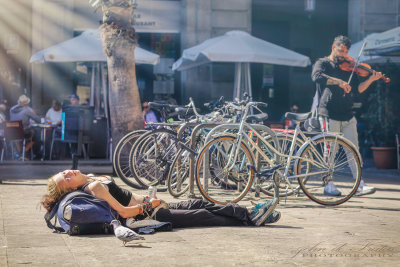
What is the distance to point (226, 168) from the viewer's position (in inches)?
268

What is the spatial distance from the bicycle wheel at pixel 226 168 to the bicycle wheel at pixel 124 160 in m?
1.45

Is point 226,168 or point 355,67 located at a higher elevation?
point 355,67

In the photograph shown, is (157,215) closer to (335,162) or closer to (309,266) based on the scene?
(309,266)

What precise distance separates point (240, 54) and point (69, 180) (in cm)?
864

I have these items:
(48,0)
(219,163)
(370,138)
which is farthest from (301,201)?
(48,0)

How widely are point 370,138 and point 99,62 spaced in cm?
639

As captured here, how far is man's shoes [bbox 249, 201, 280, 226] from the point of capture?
216 inches

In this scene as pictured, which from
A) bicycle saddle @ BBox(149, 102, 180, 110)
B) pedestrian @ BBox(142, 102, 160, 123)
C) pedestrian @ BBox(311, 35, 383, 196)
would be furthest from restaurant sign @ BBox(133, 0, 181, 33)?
pedestrian @ BBox(311, 35, 383, 196)

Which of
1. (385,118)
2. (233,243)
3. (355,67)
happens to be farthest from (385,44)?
(233,243)

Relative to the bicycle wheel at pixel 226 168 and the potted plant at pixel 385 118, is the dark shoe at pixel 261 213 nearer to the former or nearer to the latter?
the bicycle wheel at pixel 226 168

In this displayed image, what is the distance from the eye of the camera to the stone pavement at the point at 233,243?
4.11 meters

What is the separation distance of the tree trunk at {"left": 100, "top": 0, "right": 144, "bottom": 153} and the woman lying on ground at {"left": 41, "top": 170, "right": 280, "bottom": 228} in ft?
16.5

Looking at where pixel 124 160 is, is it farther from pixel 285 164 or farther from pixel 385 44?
pixel 385 44

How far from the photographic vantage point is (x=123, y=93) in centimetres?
1059
